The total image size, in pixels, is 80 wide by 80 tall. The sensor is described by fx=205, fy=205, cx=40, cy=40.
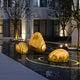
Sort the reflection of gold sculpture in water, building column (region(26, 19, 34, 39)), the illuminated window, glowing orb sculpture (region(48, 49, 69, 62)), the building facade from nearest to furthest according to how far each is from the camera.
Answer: glowing orb sculpture (region(48, 49, 69, 62)) < the reflection of gold sculpture in water < building column (region(26, 19, 34, 39)) < the building facade < the illuminated window

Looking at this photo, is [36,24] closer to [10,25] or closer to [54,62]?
[10,25]

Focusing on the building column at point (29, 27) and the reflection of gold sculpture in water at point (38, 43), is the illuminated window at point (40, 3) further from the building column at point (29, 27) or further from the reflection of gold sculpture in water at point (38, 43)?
the reflection of gold sculpture in water at point (38, 43)

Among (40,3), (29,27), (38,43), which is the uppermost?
(40,3)

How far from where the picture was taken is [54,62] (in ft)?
37.8

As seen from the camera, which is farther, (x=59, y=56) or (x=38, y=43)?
(x=38, y=43)

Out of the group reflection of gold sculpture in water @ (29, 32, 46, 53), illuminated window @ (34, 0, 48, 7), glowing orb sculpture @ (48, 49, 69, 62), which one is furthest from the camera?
illuminated window @ (34, 0, 48, 7)

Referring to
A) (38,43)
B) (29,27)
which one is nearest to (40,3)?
(29,27)

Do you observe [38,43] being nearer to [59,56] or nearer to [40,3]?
[59,56]

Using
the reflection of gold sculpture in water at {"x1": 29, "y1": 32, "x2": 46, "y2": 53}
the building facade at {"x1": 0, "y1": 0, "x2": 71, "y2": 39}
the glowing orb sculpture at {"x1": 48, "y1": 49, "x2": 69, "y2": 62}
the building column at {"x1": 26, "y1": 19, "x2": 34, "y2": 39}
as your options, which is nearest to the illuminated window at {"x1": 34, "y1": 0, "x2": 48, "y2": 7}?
the building facade at {"x1": 0, "y1": 0, "x2": 71, "y2": 39}

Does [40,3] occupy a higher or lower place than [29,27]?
higher

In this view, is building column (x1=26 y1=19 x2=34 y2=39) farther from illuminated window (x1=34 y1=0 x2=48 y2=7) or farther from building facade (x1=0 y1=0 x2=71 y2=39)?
illuminated window (x1=34 y1=0 x2=48 y2=7)

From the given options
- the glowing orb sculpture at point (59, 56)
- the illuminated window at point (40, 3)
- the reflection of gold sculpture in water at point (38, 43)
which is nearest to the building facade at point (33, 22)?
the illuminated window at point (40, 3)

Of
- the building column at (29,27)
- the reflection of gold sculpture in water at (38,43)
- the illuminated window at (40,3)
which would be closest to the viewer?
the reflection of gold sculpture in water at (38,43)

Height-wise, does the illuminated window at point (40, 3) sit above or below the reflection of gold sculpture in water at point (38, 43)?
above
